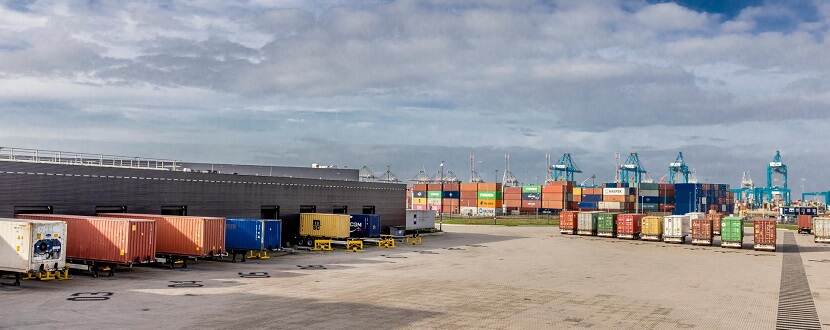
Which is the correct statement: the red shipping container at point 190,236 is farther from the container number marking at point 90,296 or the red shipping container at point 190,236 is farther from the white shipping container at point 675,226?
the white shipping container at point 675,226

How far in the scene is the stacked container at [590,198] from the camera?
595 ft

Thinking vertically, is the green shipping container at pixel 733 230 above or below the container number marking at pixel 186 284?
above

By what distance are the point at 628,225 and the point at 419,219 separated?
2451cm

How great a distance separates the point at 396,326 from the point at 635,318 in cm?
965

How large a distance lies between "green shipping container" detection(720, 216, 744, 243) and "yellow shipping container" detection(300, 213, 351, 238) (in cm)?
3666

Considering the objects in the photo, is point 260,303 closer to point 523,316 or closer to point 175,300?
point 175,300

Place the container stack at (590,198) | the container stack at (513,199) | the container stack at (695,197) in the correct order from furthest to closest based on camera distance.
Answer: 1. the container stack at (513,199)
2. the container stack at (590,198)
3. the container stack at (695,197)

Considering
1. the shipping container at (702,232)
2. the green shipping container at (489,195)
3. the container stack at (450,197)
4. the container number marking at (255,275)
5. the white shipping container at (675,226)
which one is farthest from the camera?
the container stack at (450,197)

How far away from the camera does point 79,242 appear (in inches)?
1423

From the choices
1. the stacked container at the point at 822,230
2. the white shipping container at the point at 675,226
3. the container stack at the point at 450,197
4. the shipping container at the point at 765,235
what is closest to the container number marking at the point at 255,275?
the shipping container at the point at 765,235

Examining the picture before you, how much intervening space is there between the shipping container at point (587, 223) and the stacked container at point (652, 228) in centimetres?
793

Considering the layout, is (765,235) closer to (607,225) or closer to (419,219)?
(607,225)

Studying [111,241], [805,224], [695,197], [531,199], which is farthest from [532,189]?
[111,241]

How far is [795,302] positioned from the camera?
103ft
